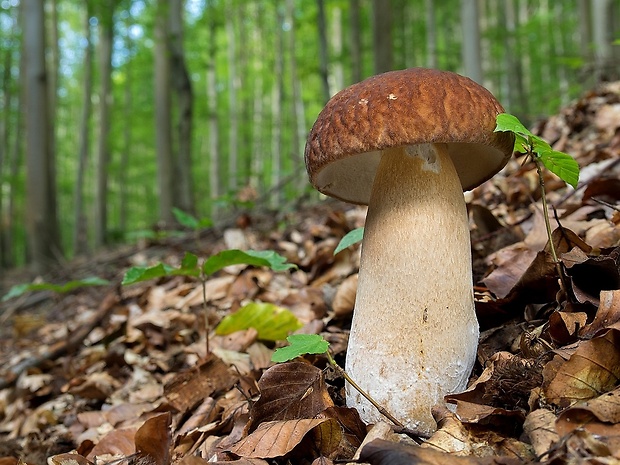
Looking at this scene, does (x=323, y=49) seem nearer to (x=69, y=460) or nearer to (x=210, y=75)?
(x=69, y=460)

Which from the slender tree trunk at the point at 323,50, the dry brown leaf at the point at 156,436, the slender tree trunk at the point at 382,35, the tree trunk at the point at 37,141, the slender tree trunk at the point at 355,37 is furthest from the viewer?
the slender tree trunk at the point at 355,37

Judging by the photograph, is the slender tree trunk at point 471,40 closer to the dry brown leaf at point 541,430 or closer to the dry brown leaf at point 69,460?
the dry brown leaf at point 541,430

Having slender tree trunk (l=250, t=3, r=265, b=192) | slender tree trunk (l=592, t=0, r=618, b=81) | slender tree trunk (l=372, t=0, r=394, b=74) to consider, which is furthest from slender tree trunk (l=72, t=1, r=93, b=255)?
slender tree trunk (l=592, t=0, r=618, b=81)

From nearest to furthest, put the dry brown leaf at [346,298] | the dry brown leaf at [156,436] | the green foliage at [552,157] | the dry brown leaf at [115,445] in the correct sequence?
the green foliage at [552,157] < the dry brown leaf at [156,436] < the dry brown leaf at [115,445] < the dry brown leaf at [346,298]

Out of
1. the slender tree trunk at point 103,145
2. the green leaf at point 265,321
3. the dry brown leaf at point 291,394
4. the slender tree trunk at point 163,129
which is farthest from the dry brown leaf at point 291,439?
the slender tree trunk at point 103,145

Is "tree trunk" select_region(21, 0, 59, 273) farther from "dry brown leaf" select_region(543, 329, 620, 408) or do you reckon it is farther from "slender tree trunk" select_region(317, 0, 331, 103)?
"dry brown leaf" select_region(543, 329, 620, 408)

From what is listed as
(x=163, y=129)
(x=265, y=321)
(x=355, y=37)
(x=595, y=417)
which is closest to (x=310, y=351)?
(x=595, y=417)

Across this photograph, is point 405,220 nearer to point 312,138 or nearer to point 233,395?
point 312,138

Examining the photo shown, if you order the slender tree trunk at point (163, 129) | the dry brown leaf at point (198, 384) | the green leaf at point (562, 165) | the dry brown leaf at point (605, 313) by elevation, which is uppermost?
the slender tree trunk at point (163, 129)
